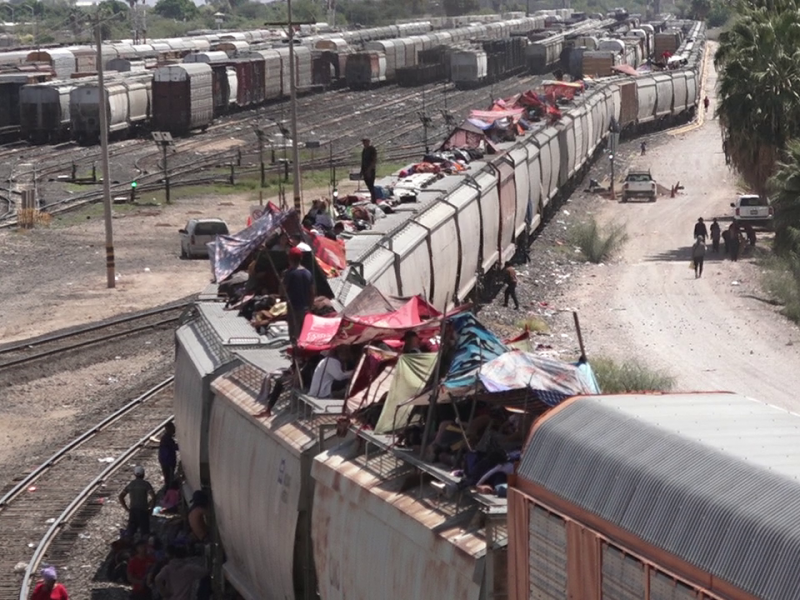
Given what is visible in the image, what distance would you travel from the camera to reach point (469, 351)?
9594mm

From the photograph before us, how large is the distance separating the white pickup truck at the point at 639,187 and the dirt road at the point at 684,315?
131 cm

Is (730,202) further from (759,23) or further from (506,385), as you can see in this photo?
(506,385)

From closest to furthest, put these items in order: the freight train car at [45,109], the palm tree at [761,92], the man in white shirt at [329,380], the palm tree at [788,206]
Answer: the man in white shirt at [329,380] → the palm tree at [788,206] → the palm tree at [761,92] → the freight train car at [45,109]

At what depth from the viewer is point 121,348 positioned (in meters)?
25.4

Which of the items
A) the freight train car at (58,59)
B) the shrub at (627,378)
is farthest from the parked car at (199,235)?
the freight train car at (58,59)

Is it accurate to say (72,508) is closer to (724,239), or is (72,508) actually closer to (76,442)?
(76,442)

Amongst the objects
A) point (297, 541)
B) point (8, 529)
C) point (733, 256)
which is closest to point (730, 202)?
point (733, 256)

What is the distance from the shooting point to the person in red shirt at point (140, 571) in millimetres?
13531

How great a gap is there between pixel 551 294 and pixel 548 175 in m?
6.96

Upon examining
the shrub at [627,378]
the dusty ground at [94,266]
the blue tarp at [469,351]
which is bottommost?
the dusty ground at [94,266]

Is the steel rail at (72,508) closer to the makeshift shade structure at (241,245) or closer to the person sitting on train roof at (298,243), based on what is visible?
the makeshift shade structure at (241,245)

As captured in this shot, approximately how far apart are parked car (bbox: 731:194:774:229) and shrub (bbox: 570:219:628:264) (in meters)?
3.44

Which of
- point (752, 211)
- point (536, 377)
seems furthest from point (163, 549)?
point (752, 211)

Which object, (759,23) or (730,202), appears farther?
(730,202)
